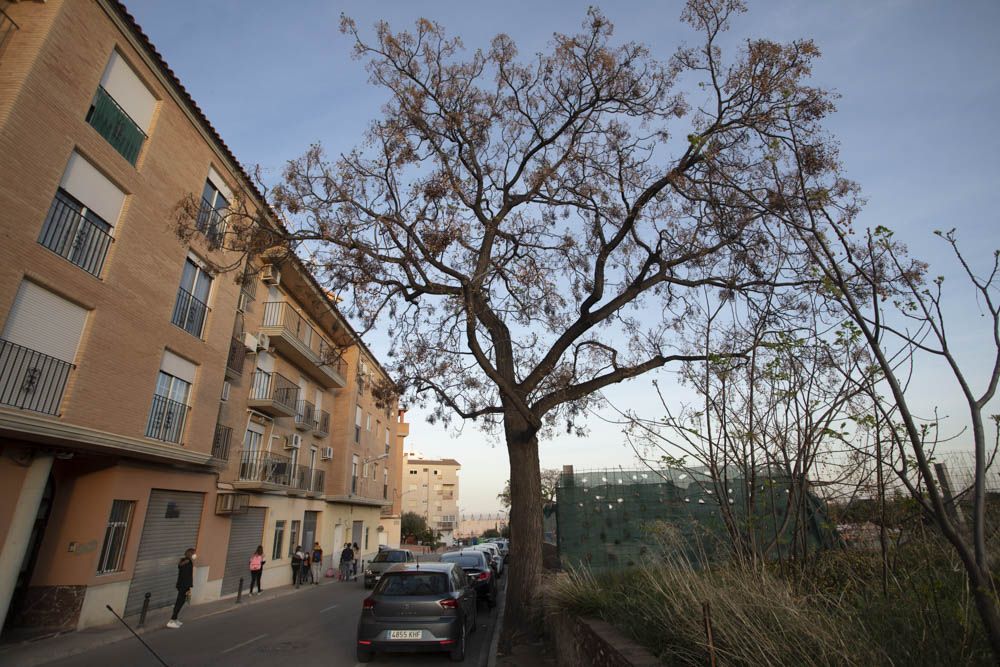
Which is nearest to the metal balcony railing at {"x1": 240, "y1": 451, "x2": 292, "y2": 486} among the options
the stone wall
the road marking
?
the road marking

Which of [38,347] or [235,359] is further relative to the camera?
[235,359]

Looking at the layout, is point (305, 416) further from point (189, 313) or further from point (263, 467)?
point (189, 313)

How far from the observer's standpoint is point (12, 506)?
31.6ft

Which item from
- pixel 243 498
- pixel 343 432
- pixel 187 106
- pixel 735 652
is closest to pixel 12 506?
pixel 243 498

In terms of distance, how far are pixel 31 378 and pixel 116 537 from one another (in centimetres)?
501

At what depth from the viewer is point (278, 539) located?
2197 centimetres

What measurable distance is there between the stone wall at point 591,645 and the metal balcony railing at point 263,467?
14.1m

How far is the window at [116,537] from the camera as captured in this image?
1218 centimetres

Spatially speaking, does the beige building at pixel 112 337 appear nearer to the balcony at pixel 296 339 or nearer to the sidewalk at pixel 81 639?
the sidewalk at pixel 81 639

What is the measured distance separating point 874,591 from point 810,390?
1799 mm

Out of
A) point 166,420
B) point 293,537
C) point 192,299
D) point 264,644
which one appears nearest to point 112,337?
point 166,420

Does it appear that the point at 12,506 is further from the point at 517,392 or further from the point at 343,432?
the point at 343,432

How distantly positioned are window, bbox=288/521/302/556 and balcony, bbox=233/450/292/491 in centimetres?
317

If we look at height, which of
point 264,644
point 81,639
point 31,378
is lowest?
point 264,644
